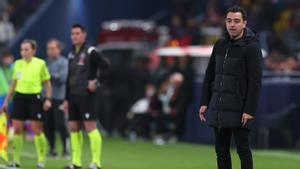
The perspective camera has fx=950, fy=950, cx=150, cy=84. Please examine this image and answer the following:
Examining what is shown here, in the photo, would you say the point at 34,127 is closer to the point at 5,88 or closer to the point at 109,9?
the point at 5,88

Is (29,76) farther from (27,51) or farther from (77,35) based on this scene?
(77,35)

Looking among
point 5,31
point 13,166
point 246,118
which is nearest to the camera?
point 246,118

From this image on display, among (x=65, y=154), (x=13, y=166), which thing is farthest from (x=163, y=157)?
(x=13, y=166)

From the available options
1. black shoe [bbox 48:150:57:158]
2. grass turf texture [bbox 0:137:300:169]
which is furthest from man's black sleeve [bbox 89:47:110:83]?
black shoe [bbox 48:150:57:158]

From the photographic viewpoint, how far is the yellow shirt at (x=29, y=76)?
51.7ft

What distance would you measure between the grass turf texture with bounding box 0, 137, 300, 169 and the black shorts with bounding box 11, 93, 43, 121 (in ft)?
2.78

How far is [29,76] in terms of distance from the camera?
1580 centimetres

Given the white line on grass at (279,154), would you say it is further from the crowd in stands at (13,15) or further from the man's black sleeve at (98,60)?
the crowd in stands at (13,15)

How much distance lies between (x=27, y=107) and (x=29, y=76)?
519 mm

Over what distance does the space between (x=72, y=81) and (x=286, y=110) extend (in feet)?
24.7

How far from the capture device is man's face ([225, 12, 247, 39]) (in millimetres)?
11031

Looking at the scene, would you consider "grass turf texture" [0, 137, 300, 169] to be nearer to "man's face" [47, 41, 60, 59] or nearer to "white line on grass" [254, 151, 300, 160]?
"white line on grass" [254, 151, 300, 160]

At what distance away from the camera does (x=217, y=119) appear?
Result: 11.2 m

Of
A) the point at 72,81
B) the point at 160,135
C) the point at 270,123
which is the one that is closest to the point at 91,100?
the point at 72,81
